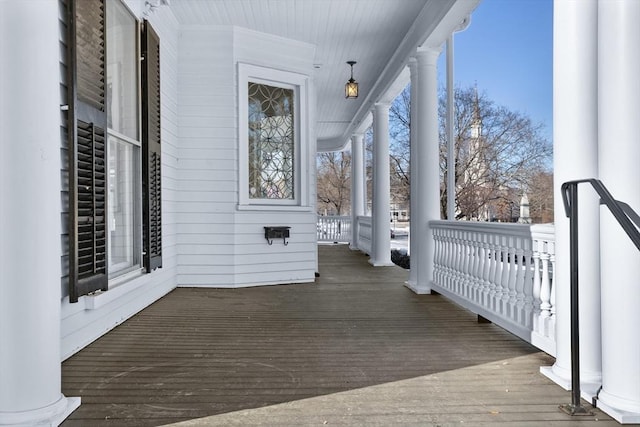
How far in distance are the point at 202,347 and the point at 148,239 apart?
4.76 ft

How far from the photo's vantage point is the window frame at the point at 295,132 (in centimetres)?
584

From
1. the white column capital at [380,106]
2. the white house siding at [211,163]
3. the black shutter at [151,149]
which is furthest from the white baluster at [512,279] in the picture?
the white column capital at [380,106]

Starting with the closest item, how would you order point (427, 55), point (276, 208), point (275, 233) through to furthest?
1. point (427, 55)
2. point (275, 233)
3. point (276, 208)

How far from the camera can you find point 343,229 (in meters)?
14.9

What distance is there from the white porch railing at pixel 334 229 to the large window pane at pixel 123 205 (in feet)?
35.1

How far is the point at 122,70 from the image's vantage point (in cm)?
400

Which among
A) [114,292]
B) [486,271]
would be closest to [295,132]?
[486,271]

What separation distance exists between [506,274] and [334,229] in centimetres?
1154

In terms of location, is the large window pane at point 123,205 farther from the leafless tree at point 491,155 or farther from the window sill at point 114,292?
the leafless tree at point 491,155

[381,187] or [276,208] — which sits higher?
[381,187]

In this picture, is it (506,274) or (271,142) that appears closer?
(506,274)

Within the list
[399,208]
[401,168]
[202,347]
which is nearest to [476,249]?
[202,347]

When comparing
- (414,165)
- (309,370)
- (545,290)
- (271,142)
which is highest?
(271,142)

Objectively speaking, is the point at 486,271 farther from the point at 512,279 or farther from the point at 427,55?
the point at 427,55
